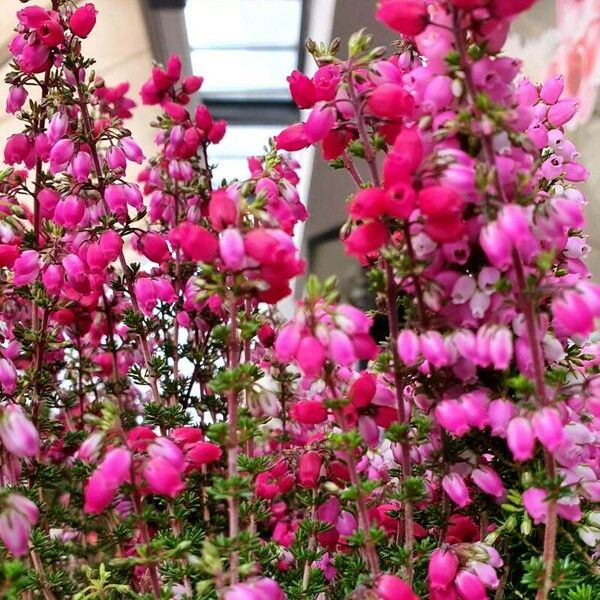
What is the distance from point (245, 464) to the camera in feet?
1.94

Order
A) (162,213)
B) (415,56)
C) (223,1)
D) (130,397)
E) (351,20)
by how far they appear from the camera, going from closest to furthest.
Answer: (415,56) → (162,213) → (130,397) → (351,20) → (223,1)

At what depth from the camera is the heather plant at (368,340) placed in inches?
19.6

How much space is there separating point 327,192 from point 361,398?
2.62 meters

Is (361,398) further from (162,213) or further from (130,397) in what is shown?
(130,397)

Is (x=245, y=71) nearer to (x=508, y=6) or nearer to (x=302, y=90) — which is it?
(x=302, y=90)

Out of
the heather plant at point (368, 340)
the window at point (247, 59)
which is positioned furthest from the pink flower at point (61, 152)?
the window at point (247, 59)

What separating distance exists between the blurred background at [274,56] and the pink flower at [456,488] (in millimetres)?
939

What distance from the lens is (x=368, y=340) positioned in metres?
0.53

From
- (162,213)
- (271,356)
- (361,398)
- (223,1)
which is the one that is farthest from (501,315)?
(223,1)

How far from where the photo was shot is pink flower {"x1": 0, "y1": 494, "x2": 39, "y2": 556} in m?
0.46

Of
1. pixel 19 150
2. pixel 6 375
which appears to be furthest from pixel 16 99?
pixel 6 375

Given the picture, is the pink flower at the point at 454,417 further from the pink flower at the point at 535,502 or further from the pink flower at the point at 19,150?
the pink flower at the point at 19,150

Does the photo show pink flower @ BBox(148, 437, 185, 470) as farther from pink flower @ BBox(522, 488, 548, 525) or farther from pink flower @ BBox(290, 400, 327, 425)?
pink flower @ BBox(522, 488, 548, 525)

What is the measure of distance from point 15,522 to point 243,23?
11.5 feet
